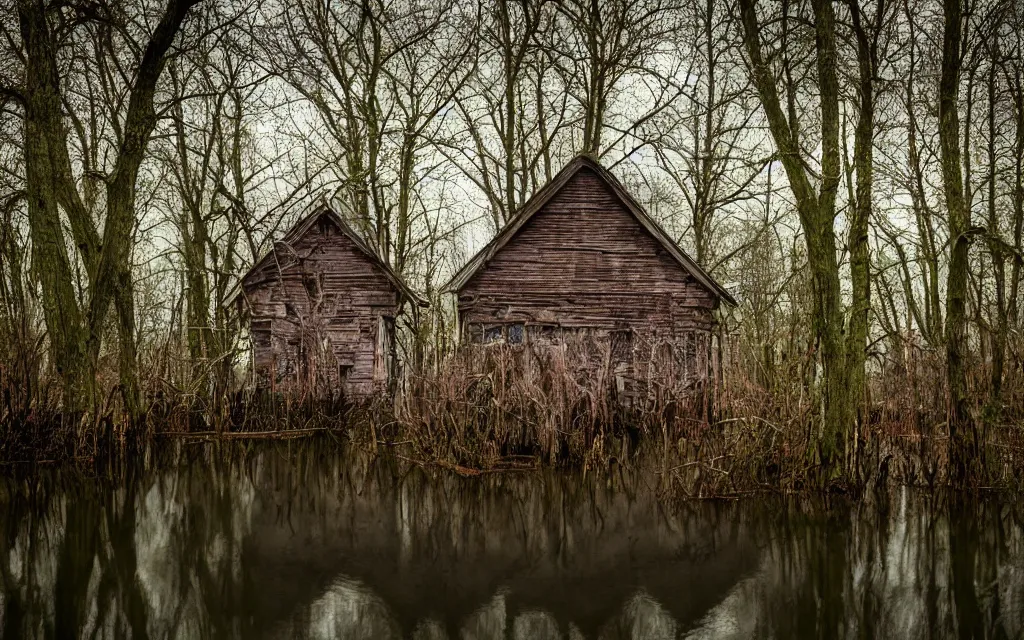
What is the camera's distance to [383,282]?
2206cm

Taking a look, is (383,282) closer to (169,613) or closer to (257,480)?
(257,480)

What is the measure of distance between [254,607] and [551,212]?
14064 millimetres

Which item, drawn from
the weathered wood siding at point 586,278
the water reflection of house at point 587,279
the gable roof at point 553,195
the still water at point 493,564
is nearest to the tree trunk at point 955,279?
the still water at point 493,564

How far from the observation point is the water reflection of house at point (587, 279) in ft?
63.8

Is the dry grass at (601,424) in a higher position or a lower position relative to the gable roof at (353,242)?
lower

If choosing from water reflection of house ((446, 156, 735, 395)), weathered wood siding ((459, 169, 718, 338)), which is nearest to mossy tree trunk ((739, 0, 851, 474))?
water reflection of house ((446, 156, 735, 395))

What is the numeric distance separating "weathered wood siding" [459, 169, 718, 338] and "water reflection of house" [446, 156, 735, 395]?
0.02m

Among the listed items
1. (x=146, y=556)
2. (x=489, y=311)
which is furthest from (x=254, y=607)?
(x=489, y=311)

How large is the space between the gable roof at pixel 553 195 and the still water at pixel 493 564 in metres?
8.81

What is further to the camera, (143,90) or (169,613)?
(143,90)

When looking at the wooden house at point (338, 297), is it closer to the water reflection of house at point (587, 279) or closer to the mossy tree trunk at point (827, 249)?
the water reflection of house at point (587, 279)

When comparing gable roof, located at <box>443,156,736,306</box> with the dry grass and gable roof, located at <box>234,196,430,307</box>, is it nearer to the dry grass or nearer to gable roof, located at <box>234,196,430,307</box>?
gable roof, located at <box>234,196,430,307</box>

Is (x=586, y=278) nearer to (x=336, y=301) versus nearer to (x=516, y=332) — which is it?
(x=516, y=332)

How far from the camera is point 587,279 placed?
771 inches
